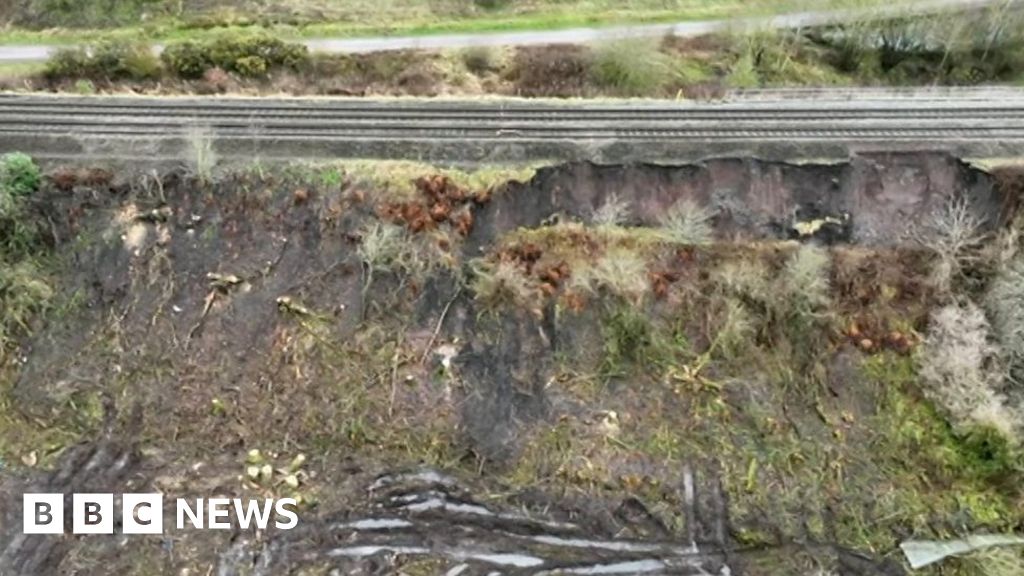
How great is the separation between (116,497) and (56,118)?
38.9ft

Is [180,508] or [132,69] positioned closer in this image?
[180,508]

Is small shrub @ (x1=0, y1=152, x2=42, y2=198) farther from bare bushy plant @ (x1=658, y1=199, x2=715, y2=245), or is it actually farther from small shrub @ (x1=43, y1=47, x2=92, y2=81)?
bare bushy plant @ (x1=658, y1=199, x2=715, y2=245)

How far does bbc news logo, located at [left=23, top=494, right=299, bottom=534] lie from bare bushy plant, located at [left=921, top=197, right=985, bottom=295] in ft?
52.3

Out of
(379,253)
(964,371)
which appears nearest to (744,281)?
(964,371)

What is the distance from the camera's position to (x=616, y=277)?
20734 mm

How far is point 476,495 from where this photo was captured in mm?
19000

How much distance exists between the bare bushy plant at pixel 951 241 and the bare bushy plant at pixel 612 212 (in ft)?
24.2

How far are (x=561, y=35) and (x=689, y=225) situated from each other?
13971 mm

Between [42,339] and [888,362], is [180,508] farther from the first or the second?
[888,362]

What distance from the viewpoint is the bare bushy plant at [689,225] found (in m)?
21.6

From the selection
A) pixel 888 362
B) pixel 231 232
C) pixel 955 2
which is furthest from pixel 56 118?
pixel 955 2

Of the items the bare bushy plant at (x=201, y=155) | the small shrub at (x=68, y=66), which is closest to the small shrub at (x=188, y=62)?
the small shrub at (x=68, y=66)

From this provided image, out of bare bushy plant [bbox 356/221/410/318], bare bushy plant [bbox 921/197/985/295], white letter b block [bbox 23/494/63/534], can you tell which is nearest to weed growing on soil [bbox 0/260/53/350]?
white letter b block [bbox 23/494/63/534]

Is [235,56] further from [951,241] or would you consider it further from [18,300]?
[951,241]
